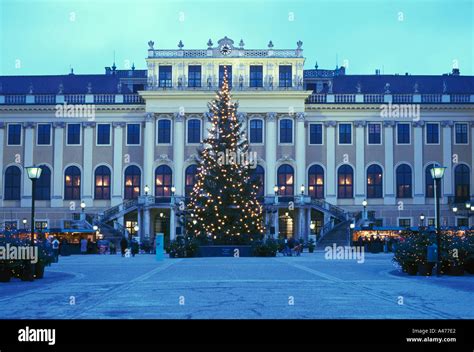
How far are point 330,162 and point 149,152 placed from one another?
1533 cm

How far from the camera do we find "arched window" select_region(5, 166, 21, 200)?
65875mm

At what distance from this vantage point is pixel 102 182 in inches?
2598

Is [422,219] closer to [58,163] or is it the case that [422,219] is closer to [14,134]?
[58,163]

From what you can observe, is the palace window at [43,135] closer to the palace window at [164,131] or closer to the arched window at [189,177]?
the palace window at [164,131]

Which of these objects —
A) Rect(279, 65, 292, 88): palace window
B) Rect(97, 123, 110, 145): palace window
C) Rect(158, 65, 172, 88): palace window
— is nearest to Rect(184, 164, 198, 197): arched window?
Rect(158, 65, 172, 88): palace window

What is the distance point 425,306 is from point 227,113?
34553 mm

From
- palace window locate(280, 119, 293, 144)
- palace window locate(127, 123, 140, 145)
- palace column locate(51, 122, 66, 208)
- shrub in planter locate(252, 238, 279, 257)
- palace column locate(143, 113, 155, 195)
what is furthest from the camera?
palace window locate(127, 123, 140, 145)

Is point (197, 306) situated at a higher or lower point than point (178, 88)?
lower

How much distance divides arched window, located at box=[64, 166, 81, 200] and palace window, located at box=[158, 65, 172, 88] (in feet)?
34.0

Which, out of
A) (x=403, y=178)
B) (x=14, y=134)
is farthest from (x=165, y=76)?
(x=403, y=178)

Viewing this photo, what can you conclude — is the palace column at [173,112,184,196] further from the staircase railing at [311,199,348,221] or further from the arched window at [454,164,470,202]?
the arched window at [454,164,470,202]

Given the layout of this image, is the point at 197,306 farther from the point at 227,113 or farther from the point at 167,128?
the point at 167,128

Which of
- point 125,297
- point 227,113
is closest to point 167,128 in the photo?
point 227,113

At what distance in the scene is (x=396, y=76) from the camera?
7150 centimetres
